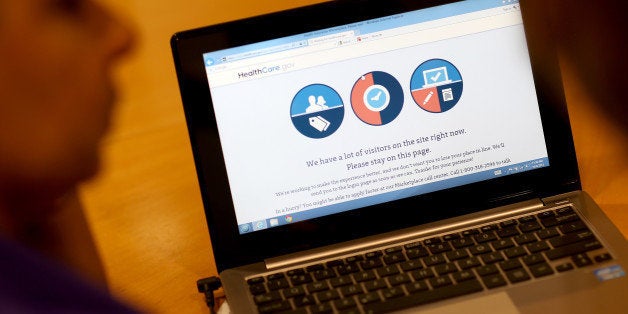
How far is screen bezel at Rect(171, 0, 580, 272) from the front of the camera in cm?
97

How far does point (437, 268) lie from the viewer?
3.11ft

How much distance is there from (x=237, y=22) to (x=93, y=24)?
325 millimetres

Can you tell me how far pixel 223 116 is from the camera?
979 millimetres

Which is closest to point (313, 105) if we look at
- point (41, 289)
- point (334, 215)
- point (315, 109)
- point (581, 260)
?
point (315, 109)

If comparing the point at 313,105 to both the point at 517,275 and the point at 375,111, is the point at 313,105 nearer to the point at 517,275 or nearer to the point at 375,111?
the point at 375,111

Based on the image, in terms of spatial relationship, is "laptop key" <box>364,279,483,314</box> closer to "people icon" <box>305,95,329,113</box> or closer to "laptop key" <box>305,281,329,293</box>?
"laptop key" <box>305,281,329,293</box>

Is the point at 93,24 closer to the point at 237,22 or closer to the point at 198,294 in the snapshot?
the point at 237,22

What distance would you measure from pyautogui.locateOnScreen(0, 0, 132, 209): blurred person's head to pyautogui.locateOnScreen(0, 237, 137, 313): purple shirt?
90 mm

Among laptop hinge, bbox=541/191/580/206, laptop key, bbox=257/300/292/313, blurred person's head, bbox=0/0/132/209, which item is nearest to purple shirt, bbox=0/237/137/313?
blurred person's head, bbox=0/0/132/209

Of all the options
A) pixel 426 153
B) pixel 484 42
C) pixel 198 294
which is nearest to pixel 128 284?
pixel 198 294

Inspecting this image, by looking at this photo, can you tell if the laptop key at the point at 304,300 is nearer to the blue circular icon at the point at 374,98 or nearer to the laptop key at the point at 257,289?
the laptop key at the point at 257,289

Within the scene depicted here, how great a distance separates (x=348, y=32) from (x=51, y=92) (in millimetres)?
448

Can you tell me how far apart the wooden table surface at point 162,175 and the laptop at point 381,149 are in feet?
0.32

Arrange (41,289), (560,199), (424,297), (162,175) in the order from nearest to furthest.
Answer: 1. (41,289)
2. (424,297)
3. (560,199)
4. (162,175)
